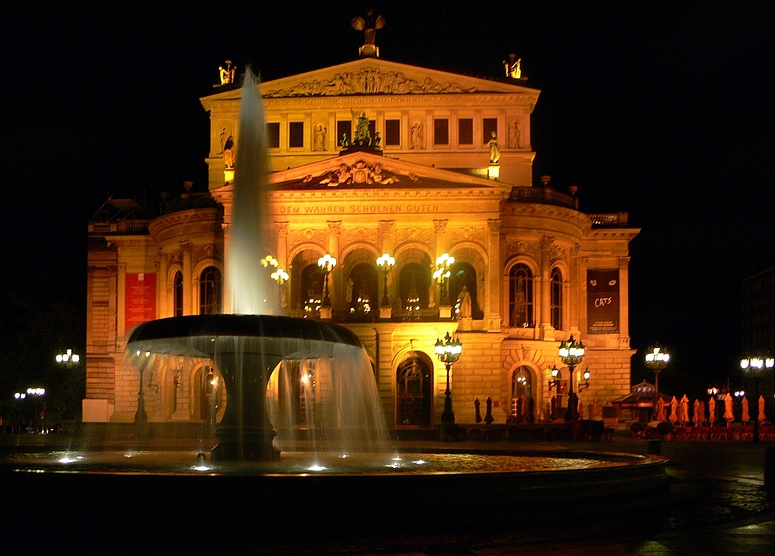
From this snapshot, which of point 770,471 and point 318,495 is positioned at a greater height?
point 318,495

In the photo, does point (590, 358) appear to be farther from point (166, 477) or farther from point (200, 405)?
point (166, 477)

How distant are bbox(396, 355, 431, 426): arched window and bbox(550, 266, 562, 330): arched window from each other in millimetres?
7995

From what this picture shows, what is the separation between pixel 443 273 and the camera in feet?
151

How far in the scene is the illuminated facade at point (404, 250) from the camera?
47.5 metres

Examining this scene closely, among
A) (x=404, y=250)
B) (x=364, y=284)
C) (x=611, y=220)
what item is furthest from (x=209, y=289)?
(x=611, y=220)

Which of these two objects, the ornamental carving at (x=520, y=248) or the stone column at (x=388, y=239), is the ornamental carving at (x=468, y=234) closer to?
the stone column at (x=388, y=239)

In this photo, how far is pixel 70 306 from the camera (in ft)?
210

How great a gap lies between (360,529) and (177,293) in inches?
1656

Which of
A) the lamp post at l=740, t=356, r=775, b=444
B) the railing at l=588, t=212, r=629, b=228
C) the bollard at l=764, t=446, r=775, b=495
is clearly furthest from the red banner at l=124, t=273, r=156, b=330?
the bollard at l=764, t=446, r=775, b=495

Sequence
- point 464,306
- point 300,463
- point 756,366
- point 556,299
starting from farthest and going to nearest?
point 556,299 < point 464,306 < point 756,366 < point 300,463

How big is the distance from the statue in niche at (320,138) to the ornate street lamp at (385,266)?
31.8ft

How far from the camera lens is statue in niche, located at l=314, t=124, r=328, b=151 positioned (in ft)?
178

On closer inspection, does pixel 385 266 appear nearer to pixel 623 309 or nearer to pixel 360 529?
pixel 623 309

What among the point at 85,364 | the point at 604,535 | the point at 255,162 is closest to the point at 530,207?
the point at 85,364
